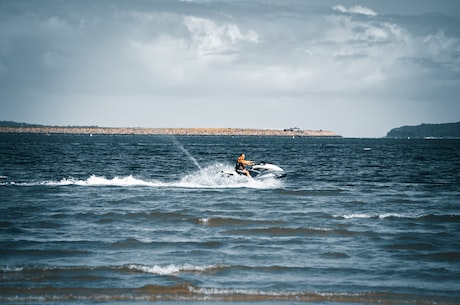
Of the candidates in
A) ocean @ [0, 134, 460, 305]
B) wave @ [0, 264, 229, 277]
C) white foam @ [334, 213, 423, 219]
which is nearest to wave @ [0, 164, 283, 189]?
ocean @ [0, 134, 460, 305]

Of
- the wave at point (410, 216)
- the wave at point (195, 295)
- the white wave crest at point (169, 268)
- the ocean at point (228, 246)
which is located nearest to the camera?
the wave at point (195, 295)

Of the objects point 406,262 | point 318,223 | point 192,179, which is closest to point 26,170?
Answer: point 192,179

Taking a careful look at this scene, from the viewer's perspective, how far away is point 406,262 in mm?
16531

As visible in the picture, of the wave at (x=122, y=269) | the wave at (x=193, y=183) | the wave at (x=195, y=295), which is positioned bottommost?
the wave at (x=195, y=295)

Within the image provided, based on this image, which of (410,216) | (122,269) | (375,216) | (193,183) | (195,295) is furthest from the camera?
(193,183)

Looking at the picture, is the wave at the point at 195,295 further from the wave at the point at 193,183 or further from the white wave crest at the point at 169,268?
the wave at the point at 193,183

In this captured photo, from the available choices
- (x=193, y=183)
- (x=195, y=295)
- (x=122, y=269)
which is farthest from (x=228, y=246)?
(x=193, y=183)

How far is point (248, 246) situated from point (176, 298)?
5513mm

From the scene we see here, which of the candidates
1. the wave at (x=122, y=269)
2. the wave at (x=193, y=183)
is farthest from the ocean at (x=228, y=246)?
the wave at (x=193, y=183)

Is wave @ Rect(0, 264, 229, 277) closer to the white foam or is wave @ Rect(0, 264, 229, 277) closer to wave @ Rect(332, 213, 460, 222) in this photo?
the white foam

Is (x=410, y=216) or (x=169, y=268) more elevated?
(x=410, y=216)

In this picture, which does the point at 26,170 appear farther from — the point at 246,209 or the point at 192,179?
the point at 246,209

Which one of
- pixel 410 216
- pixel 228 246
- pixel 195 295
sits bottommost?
pixel 195 295

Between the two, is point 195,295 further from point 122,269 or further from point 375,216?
point 375,216
